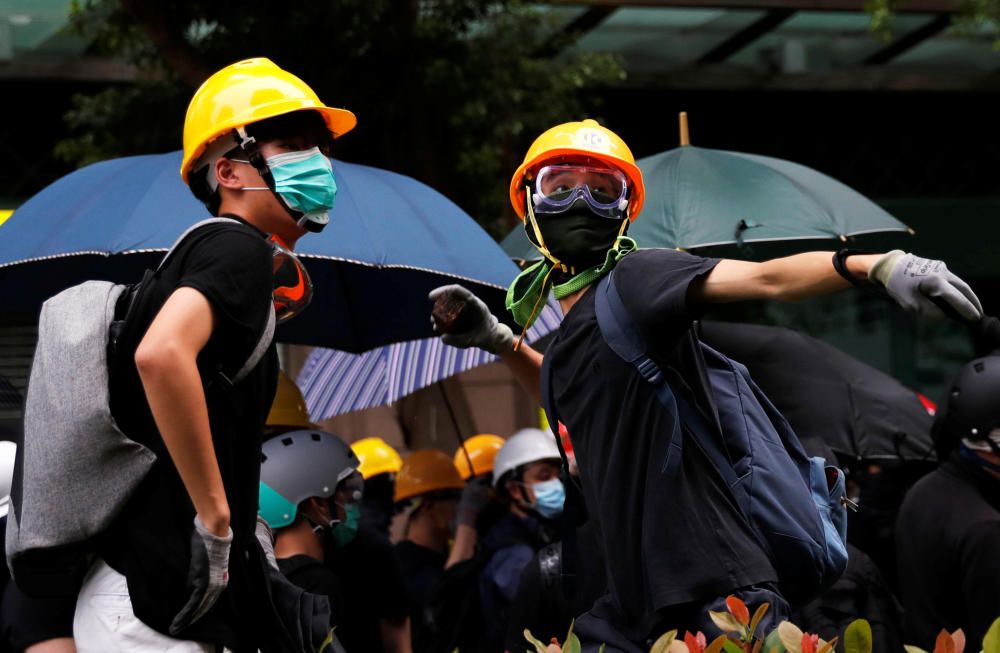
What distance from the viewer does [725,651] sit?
309 cm

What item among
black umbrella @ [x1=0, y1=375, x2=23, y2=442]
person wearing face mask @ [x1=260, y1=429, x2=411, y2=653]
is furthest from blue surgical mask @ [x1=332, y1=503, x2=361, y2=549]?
black umbrella @ [x1=0, y1=375, x2=23, y2=442]

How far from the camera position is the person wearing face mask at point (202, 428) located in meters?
3.29

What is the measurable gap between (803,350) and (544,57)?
6.00m

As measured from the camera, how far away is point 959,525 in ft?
18.8

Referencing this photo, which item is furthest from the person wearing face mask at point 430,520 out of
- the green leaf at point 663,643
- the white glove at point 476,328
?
the green leaf at point 663,643

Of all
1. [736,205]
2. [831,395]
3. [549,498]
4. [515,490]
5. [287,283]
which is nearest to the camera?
[287,283]

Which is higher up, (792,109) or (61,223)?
(61,223)

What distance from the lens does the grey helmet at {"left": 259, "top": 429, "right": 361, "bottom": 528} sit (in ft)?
19.1

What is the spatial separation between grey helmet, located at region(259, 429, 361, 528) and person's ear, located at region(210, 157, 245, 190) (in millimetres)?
2128

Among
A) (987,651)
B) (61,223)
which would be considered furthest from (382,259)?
(987,651)

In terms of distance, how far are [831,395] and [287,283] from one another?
3.68 meters

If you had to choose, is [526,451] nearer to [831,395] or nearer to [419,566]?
[419,566]

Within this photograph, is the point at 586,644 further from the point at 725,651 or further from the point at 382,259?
the point at 382,259

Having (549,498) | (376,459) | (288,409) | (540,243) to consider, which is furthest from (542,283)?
(376,459)
